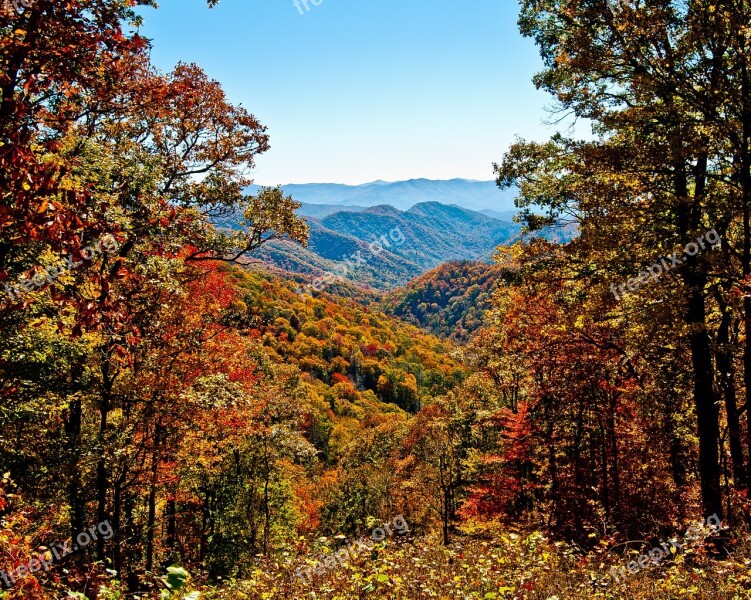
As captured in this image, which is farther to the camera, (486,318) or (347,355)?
(347,355)

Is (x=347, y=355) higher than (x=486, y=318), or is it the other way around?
(x=486, y=318)

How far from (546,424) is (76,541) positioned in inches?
592

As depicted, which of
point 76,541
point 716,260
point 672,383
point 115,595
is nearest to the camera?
point 115,595

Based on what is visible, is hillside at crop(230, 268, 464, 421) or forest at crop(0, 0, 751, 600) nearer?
forest at crop(0, 0, 751, 600)

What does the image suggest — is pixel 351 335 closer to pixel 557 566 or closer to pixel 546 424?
pixel 546 424

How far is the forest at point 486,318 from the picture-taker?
4949 mm

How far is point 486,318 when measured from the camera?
762 inches

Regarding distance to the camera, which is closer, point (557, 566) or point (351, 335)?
point (557, 566)

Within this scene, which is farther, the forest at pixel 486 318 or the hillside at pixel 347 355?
the hillside at pixel 347 355

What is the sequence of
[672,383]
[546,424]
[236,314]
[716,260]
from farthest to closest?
1. [546,424]
2. [236,314]
3. [672,383]
4. [716,260]

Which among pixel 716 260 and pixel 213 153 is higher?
pixel 213 153

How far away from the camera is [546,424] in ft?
55.6

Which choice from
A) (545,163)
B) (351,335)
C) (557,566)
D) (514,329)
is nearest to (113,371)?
(557,566)

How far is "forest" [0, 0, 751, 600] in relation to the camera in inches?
195
